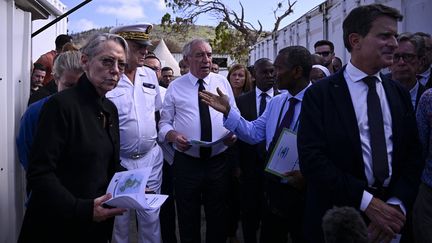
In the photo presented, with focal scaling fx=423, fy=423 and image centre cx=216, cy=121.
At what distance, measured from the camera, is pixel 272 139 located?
329cm

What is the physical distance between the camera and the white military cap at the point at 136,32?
361cm

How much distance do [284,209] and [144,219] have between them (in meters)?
1.20

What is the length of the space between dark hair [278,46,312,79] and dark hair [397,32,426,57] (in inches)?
38.6

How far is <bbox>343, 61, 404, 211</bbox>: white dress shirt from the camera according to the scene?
7.73 feet

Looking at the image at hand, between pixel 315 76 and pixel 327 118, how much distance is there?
2.49 m

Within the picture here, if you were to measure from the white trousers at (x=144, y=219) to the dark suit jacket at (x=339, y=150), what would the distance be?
1.51m

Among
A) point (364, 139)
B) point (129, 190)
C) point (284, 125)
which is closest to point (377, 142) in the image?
point (364, 139)

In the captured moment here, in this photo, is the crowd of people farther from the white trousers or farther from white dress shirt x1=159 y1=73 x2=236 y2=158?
white dress shirt x1=159 y1=73 x2=236 y2=158

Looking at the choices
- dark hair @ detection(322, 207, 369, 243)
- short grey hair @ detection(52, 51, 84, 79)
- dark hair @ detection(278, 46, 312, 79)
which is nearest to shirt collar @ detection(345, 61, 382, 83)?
dark hair @ detection(278, 46, 312, 79)

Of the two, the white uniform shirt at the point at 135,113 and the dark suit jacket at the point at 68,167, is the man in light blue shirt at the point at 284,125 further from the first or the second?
the dark suit jacket at the point at 68,167

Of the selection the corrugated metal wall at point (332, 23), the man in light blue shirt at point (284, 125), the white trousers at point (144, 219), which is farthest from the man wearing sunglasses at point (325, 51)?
the white trousers at point (144, 219)

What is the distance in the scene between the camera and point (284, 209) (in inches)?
124

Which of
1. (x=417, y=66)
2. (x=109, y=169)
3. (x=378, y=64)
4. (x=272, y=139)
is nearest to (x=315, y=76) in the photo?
(x=417, y=66)

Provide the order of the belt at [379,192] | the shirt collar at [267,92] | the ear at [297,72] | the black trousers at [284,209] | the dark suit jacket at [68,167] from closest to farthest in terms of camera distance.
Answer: the dark suit jacket at [68,167] → the belt at [379,192] → the black trousers at [284,209] → the ear at [297,72] → the shirt collar at [267,92]
